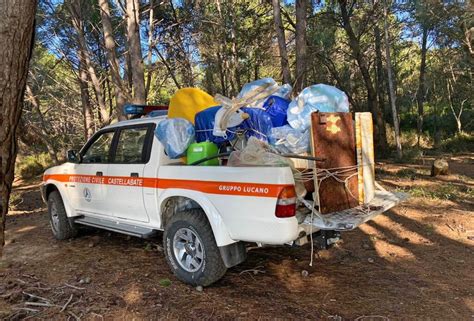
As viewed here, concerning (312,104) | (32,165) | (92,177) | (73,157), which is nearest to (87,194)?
(92,177)

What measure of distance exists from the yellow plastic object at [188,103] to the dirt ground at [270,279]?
195cm

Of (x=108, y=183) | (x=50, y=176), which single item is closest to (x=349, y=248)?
(x=108, y=183)

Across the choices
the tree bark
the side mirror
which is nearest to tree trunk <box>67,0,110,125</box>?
the tree bark

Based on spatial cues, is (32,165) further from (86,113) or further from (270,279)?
(270,279)

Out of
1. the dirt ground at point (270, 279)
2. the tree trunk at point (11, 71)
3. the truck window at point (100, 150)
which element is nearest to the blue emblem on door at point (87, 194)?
the truck window at point (100, 150)

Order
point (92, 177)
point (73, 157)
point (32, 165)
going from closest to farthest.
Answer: point (92, 177) → point (73, 157) → point (32, 165)

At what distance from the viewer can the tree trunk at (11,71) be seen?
2.37m

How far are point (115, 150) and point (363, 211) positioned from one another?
337cm

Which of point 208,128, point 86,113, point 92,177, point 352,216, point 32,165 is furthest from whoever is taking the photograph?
point 32,165

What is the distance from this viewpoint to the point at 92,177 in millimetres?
5773

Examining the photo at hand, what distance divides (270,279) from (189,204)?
129 centimetres

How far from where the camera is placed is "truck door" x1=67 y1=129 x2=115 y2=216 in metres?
5.64

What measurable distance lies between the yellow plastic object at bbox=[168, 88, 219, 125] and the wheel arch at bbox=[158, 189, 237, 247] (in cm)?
102

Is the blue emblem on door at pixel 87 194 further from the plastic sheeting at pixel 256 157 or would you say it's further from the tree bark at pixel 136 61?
the tree bark at pixel 136 61
